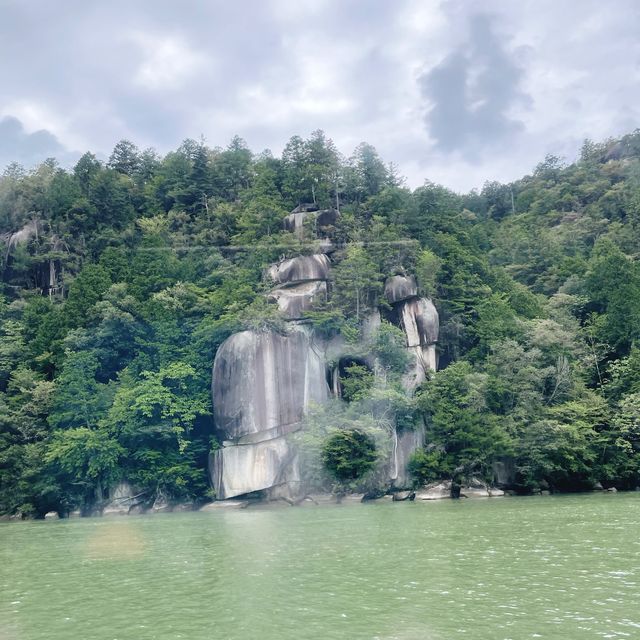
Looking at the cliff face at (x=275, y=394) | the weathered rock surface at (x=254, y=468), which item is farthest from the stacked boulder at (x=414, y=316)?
the weathered rock surface at (x=254, y=468)

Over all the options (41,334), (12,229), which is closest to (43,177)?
(12,229)

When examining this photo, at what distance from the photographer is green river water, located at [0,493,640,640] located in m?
7.25

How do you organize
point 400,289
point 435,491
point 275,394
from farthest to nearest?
point 400,289 < point 275,394 < point 435,491

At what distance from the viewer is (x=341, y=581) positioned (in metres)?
9.73

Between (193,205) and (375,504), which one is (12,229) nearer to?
(193,205)

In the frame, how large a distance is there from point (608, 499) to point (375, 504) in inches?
353

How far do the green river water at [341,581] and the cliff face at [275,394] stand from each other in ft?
32.9

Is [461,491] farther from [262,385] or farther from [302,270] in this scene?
[302,270]

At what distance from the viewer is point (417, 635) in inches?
267

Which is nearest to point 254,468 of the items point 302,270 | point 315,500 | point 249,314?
point 315,500

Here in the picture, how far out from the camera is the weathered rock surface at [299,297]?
31406 mm

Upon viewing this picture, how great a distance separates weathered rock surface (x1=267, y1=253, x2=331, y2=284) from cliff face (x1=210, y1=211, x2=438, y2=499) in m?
1.01

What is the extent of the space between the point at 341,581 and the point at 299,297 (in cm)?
2269

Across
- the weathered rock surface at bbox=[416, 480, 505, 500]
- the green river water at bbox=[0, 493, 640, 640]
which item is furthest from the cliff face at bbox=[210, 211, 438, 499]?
the green river water at bbox=[0, 493, 640, 640]
